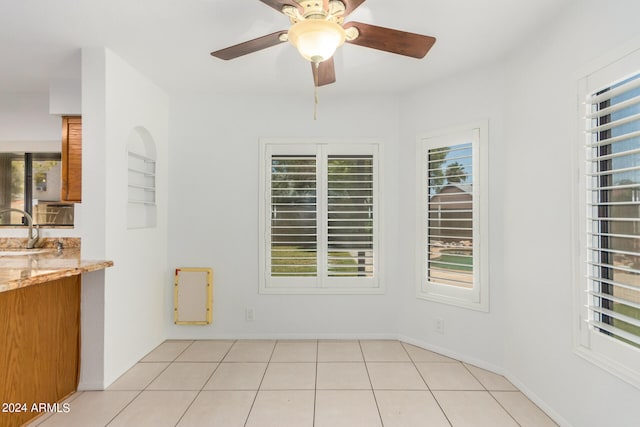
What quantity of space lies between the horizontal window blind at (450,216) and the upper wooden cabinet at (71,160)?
333 cm

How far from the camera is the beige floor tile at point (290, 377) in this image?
272 centimetres

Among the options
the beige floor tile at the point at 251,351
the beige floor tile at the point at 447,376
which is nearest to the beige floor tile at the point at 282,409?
the beige floor tile at the point at 251,351

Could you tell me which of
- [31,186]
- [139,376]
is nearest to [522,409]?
[139,376]

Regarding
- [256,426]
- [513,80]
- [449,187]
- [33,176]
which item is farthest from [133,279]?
[513,80]

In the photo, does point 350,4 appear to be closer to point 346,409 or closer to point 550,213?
point 550,213

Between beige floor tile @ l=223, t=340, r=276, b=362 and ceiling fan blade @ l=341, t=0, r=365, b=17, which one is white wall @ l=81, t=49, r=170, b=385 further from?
ceiling fan blade @ l=341, t=0, r=365, b=17

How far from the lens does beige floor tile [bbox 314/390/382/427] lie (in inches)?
88.4

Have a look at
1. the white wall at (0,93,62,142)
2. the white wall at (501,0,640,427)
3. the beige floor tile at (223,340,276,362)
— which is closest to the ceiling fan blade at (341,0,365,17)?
the white wall at (501,0,640,427)

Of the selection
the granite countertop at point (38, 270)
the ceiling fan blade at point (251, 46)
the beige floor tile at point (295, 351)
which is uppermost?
the ceiling fan blade at point (251, 46)

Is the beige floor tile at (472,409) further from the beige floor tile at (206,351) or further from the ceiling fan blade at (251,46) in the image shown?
the ceiling fan blade at (251,46)

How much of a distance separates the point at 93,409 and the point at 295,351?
5.42ft

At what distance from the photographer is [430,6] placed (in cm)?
221

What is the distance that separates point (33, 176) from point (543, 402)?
5232 mm

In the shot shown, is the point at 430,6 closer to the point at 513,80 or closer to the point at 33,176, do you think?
the point at 513,80
